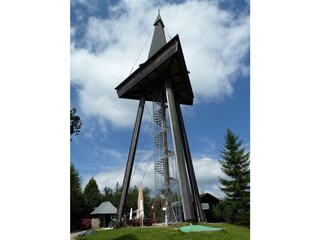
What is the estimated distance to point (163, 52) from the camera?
17484 millimetres

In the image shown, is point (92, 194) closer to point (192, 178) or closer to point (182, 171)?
point (192, 178)

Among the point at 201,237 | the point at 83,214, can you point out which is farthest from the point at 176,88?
the point at 83,214

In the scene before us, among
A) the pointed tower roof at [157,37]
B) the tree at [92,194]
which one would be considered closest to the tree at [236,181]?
the pointed tower roof at [157,37]

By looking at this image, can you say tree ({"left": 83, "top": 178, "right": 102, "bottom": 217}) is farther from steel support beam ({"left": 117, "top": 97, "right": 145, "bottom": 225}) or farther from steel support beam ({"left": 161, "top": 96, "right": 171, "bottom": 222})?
steel support beam ({"left": 161, "top": 96, "right": 171, "bottom": 222})

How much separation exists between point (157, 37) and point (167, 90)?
5681 mm

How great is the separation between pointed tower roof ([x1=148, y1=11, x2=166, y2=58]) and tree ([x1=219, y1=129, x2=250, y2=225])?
11.7 meters

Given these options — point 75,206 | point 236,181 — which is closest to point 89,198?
point 75,206

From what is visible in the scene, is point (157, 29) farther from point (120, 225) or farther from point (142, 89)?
point (120, 225)

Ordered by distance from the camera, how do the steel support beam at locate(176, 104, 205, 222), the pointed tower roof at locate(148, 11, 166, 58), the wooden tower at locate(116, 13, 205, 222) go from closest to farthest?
1. the wooden tower at locate(116, 13, 205, 222)
2. the steel support beam at locate(176, 104, 205, 222)
3. the pointed tower roof at locate(148, 11, 166, 58)

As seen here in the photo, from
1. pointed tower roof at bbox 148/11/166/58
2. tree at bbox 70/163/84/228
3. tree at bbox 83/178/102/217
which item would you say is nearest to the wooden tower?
pointed tower roof at bbox 148/11/166/58

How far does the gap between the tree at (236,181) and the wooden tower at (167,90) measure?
20.6ft

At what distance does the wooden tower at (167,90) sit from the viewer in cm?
1607

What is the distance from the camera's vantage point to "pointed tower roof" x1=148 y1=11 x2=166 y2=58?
20859 millimetres
